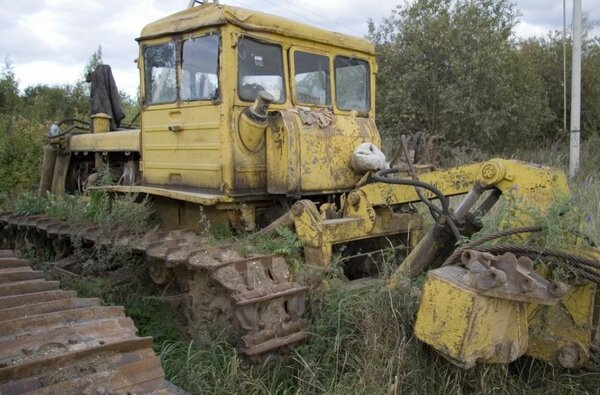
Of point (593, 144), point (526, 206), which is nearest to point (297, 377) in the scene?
point (526, 206)

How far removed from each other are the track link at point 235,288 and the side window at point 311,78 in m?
1.60

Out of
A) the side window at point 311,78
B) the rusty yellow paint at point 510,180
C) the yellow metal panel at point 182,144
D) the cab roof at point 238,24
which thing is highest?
the cab roof at point 238,24

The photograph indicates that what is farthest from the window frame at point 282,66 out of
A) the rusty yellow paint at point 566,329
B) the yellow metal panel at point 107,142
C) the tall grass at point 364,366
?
the rusty yellow paint at point 566,329

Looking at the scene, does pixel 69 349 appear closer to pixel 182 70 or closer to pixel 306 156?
pixel 306 156

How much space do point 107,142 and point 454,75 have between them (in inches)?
366

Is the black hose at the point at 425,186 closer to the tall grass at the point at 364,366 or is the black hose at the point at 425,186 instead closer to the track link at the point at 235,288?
the tall grass at the point at 364,366

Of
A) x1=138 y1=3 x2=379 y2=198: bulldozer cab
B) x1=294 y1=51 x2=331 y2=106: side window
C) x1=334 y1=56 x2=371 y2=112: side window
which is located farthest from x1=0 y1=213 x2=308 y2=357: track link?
x1=334 y1=56 x2=371 y2=112: side window

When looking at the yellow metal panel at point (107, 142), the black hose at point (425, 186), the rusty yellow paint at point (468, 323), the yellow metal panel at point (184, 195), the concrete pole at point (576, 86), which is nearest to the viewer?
the rusty yellow paint at point (468, 323)

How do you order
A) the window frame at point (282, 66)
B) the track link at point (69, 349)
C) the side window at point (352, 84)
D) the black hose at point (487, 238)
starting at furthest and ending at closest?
the side window at point (352, 84)
the window frame at point (282, 66)
the black hose at point (487, 238)
the track link at point (69, 349)

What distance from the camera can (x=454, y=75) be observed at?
13.7 meters

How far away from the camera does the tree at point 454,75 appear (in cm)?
1351

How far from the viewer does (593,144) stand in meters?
14.8

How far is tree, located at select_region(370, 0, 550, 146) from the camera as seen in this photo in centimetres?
1351

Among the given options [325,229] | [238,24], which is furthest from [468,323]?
[238,24]
